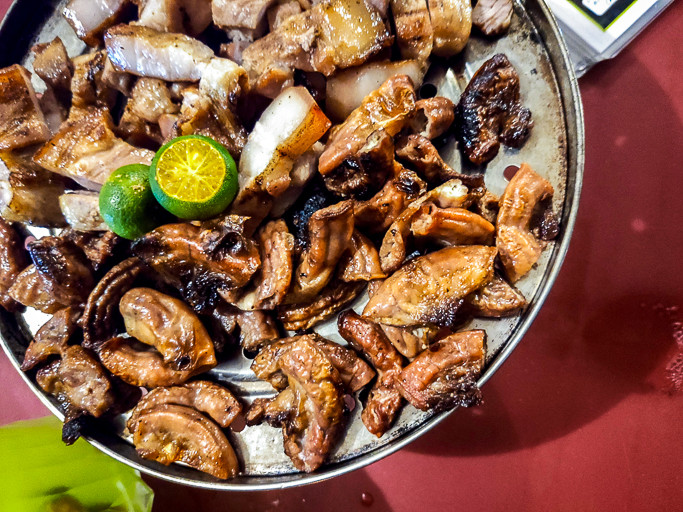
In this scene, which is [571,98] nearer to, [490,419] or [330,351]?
[330,351]

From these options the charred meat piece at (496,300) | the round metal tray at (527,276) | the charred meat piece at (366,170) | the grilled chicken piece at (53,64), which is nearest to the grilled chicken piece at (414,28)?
the round metal tray at (527,276)

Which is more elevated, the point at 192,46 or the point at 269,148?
the point at 192,46

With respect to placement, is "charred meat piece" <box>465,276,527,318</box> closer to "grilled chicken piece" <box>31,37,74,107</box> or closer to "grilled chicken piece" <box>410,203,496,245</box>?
"grilled chicken piece" <box>410,203,496,245</box>

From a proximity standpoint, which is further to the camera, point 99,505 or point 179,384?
point 99,505

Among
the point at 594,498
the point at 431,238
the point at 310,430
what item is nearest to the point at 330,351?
the point at 310,430

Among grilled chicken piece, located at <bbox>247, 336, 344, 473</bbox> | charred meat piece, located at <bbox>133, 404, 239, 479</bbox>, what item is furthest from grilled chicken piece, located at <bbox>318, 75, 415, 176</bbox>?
charred meat piece, located at <bbox>133, 404, 239, 479</bbox>

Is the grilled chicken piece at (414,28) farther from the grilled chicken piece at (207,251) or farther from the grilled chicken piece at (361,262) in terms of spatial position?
the grilled chicken piece at (207,251)
